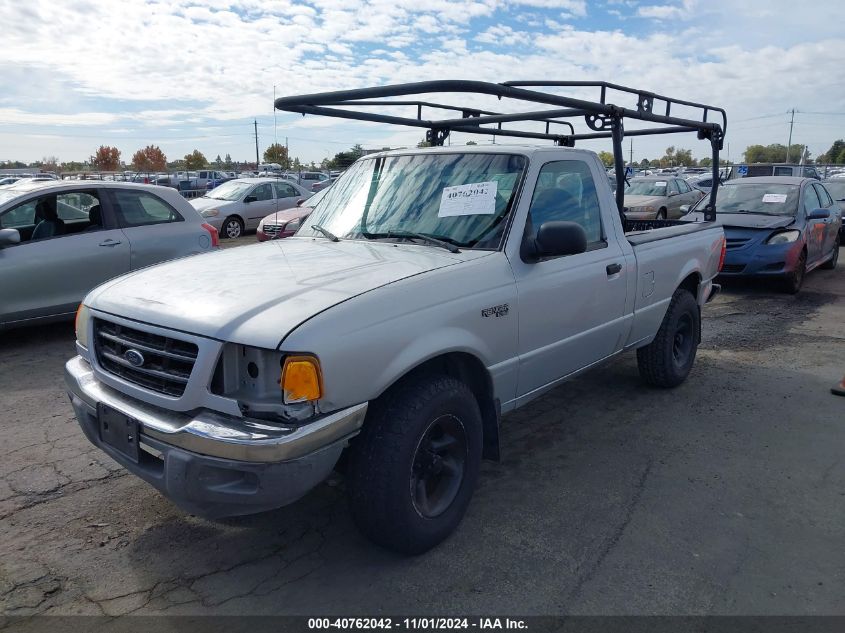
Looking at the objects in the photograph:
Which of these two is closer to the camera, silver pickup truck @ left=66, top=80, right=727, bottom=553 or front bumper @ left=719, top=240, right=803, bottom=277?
silver pickup truck @ left=66, top=80, right=727, bottom=553

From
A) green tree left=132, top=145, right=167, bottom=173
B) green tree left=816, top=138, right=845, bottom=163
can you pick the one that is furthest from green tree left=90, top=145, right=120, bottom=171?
green tree left=816, top=138, right=845, bottom=163

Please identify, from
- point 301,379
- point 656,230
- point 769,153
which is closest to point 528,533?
point 301,379

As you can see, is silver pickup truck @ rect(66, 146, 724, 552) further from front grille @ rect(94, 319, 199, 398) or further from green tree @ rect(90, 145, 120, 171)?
green tree @ rect(90, 145, 120, 171)

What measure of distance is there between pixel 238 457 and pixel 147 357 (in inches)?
28.9

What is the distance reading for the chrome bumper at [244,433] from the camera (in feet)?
8.14

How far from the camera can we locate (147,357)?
288cm

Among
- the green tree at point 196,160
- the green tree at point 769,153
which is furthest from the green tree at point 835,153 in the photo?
the green tree at point 196,160

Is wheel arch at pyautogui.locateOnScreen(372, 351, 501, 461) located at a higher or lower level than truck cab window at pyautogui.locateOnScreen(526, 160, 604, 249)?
lower

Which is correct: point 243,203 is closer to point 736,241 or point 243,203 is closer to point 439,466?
point 736,241

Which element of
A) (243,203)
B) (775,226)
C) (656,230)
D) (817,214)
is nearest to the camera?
(656,230)

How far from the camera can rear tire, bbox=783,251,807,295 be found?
375 inches

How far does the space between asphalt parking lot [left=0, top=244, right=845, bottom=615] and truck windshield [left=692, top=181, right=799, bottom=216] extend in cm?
585

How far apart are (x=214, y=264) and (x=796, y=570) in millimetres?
3241

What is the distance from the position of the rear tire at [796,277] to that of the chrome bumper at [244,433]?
8.88m
